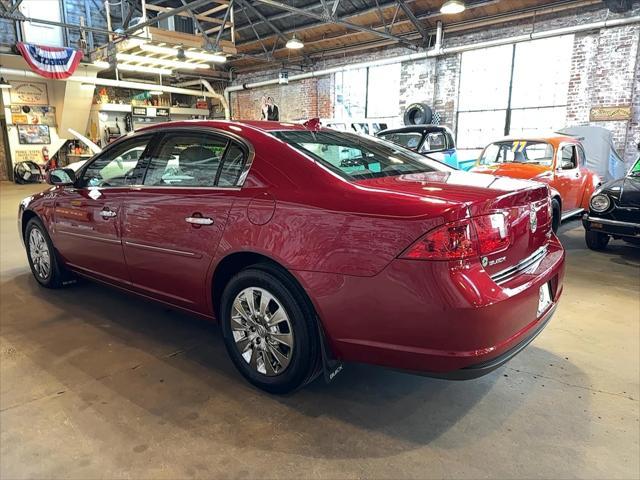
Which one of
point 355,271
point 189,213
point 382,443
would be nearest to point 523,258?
point 355,271

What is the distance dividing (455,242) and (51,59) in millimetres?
12973

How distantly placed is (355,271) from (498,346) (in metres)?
0.64


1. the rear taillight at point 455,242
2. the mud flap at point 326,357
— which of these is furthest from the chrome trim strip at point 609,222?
the mud flap at point 326,357

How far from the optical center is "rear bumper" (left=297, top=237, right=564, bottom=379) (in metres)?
1.67

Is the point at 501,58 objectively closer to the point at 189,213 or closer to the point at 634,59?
the point at 634,59

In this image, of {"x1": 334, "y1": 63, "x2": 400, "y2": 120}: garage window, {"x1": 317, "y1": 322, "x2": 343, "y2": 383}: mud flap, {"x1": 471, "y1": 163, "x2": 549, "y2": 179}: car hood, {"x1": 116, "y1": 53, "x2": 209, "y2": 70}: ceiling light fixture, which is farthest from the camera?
{"x1": 334, "y1": 63, "x2": 400, "y2": 120}: garage window

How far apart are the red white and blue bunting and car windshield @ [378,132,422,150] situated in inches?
345

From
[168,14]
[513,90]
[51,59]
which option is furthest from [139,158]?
[51,59]

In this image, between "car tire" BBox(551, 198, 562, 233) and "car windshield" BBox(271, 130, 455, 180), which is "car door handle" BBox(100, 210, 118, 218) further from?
"car tire" BBox(551, 198, 562, 233)

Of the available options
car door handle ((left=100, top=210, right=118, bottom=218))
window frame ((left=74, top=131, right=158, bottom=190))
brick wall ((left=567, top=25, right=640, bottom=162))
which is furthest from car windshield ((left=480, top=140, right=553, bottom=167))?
car door handle ((left=100, top=210, right=118, bottom=218))

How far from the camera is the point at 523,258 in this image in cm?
199

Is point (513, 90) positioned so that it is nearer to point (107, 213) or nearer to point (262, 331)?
point (107, 213)

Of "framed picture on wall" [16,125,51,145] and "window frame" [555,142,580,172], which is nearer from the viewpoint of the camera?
"window frame" [555,142,580,172]

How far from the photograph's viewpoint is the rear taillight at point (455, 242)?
1.66 meters
